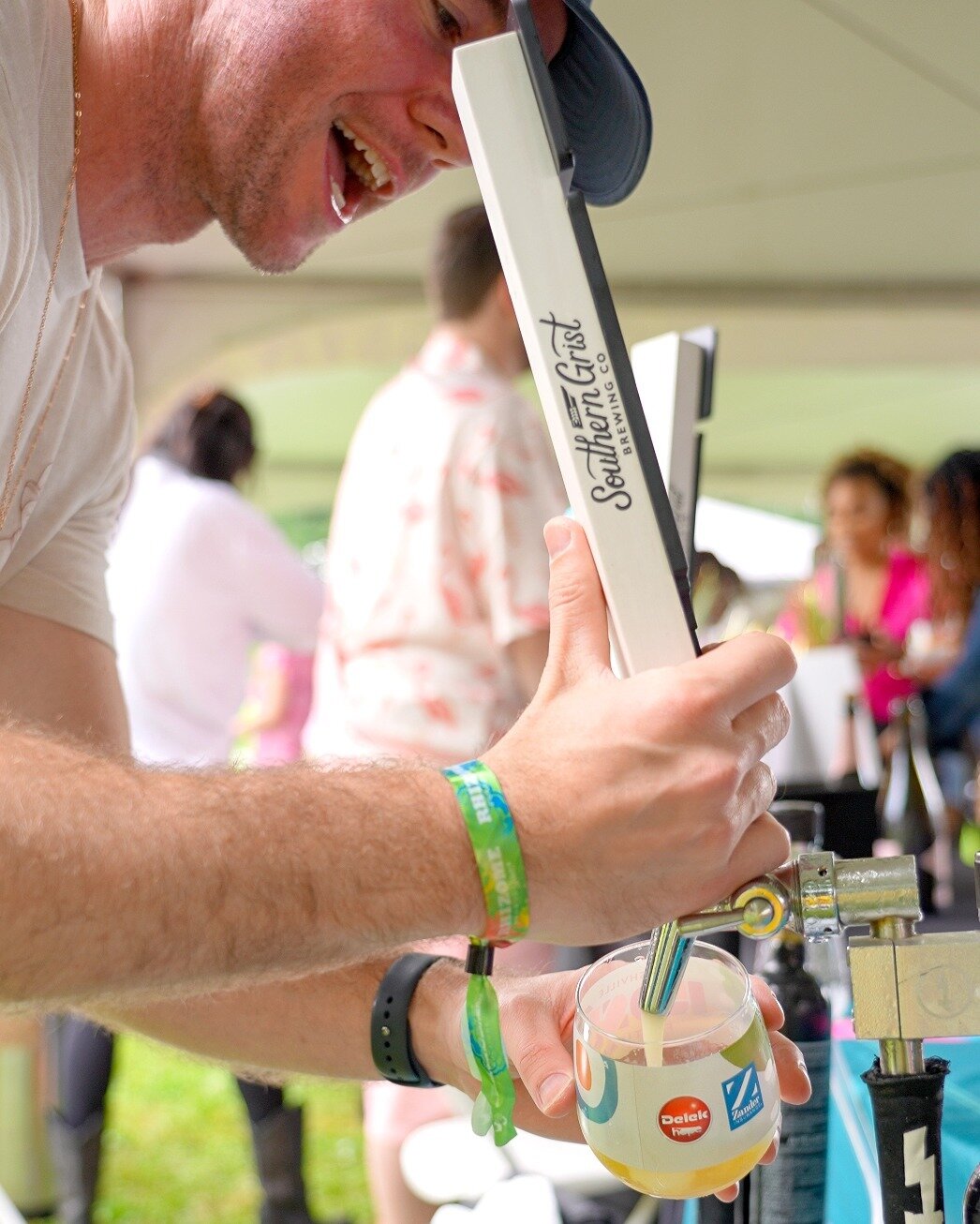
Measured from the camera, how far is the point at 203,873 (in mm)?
569

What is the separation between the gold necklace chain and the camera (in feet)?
2.97

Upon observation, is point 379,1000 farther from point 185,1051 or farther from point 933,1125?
point 933,1125

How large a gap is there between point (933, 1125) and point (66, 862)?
1.31 feet

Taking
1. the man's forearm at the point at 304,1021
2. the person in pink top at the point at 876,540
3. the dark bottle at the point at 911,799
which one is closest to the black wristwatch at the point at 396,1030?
the man's forearm at the point at 304,1021

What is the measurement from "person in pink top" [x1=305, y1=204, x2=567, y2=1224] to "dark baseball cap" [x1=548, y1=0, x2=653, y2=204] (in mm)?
798

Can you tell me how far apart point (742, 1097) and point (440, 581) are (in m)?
1.29

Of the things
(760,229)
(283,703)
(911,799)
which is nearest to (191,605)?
(283,703)

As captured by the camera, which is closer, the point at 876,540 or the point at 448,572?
the point at 448,572

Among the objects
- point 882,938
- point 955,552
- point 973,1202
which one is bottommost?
point 973,1202

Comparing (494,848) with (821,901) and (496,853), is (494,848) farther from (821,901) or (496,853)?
(821,901)

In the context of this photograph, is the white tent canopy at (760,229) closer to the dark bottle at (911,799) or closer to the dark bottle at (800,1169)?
the dark bottle at (911,799)

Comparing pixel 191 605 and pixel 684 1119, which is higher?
pixel 191 605

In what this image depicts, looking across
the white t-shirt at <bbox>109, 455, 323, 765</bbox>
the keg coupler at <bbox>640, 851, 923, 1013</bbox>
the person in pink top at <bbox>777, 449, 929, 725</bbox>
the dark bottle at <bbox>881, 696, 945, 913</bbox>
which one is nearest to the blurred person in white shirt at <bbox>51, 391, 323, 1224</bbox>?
the white t-shirt at <bbox>109, 455, 323, 765</bbox>

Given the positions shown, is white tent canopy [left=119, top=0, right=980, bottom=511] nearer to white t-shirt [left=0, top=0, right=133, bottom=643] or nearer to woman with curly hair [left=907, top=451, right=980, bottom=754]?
woman with curly hair [left=907, top=451, right=980, bottom=754]
